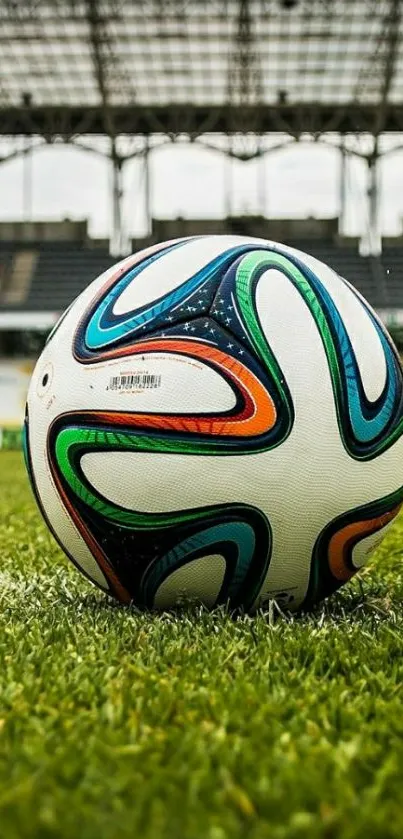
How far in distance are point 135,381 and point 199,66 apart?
90.2 feet

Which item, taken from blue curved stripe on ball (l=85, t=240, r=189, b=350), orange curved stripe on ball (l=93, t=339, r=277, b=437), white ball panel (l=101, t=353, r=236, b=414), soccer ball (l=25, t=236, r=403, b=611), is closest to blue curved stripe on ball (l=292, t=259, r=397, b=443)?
soccer ball (l=25, t=236, r=403, b=611)

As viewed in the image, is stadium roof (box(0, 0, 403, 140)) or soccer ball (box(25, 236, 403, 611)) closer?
soccer ball (box(25, 236, 403, 611))

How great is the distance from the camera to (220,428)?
2.99 metres

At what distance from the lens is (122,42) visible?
27672 millimetres

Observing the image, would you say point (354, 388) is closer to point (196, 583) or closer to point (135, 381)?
point (135, 381)

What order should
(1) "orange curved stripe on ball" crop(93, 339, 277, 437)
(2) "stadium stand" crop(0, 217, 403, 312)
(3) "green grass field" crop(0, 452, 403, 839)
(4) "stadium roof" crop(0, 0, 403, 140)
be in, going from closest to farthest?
(3) "green grass field" crop(0, 452, 403, 839), (1) "orange curved stripe on ball" crop(93, 339, 277, 437), (4) "stadium roof" crop(0, 0, 403, 140), (2) "stadium stand" crop(0, 217, 403, 312)

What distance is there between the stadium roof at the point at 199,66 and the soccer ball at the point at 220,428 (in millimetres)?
24277

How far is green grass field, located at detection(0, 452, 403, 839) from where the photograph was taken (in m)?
1.51

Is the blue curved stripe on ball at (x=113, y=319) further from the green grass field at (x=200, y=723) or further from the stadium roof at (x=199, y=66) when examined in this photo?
the stadium roof at (x=199, y=66)

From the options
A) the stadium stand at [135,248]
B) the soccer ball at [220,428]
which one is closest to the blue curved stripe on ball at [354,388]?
the soccer ball at [220,428]

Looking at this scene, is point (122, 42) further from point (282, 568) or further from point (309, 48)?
point (282, 568)

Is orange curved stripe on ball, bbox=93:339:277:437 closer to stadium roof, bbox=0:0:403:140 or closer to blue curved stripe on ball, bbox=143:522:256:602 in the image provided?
blue curved stripe on ball, bbox=143:522:256:602

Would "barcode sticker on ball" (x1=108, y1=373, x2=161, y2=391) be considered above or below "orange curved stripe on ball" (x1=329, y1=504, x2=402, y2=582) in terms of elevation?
above

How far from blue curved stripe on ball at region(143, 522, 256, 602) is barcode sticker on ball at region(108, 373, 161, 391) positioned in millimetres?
454
